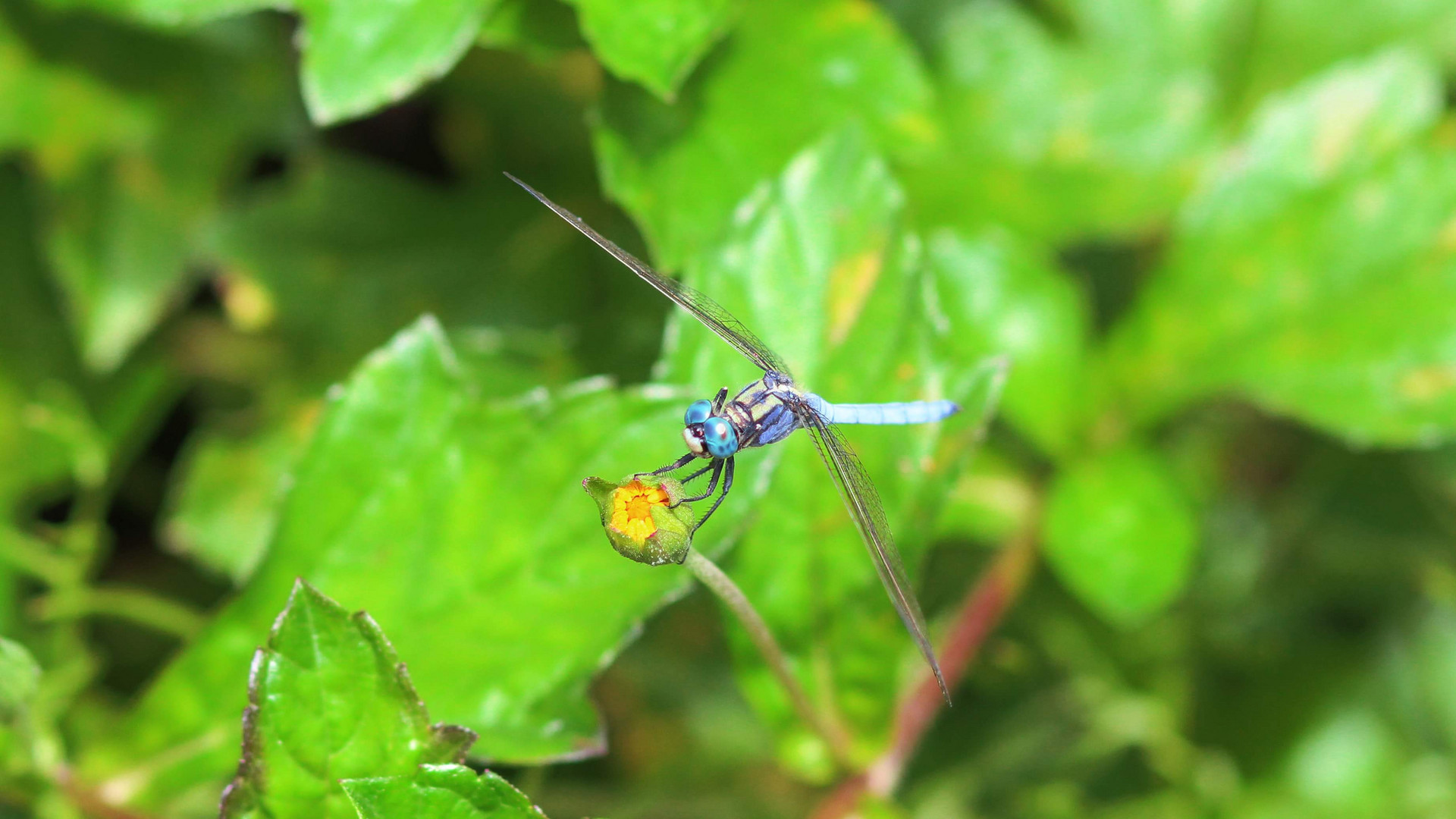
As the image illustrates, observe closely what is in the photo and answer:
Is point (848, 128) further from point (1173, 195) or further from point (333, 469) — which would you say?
point (1173, 195)

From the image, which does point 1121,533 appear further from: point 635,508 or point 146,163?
point 146,163

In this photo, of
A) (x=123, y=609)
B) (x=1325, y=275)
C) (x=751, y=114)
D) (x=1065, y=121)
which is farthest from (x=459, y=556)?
(x=1065, y=121)

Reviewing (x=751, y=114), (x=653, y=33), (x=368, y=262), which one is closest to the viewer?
(x=653, y=33)

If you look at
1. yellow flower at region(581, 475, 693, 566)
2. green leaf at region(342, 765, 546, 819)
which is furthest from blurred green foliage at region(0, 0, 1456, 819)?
yellow flower at region(581, 475, 693, 566)

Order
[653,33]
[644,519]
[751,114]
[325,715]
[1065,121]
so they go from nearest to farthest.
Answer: [644,519] < [325,715] < [653,33] < [751,114] < [1065,121]

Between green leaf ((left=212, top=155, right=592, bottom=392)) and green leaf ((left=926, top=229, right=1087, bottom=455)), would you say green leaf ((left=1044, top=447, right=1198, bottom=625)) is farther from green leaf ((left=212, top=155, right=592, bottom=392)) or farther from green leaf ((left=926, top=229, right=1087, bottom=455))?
green leaf ((left=212, top=155, right=592, bottom=392))

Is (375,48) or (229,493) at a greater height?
(375,48)

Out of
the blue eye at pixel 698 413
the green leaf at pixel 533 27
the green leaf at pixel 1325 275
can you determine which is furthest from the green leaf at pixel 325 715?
the green leaf at pixel 1325 275

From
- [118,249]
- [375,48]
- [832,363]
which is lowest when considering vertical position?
[118,249]
